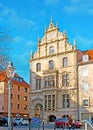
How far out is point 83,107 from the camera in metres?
59.7

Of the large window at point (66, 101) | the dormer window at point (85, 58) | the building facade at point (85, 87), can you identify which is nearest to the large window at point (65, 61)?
the building facade at point (85, 87)

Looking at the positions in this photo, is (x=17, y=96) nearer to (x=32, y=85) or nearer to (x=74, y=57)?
(x=32, y=85)

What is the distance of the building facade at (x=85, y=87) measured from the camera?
5909 centimetres

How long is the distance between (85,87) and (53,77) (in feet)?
25.1

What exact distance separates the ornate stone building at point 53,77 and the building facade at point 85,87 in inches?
41.7

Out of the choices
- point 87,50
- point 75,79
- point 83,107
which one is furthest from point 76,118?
point 87,50

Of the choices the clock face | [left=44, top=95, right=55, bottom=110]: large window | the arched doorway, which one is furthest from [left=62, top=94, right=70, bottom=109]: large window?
the clock face

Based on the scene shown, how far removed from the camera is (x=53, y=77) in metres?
64.3

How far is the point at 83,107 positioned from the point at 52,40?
16347 mm

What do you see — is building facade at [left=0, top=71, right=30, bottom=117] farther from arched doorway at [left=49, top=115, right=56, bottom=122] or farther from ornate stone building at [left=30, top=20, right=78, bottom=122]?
arched doorway at [left=49, top=115, right=56, bottom=122]

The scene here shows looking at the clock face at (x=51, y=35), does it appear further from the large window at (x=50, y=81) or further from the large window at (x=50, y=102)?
the large window at (x=50, y=102)

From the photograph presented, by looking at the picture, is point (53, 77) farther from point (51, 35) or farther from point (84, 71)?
point (51, 35)

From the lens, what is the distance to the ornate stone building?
61906 millimetres

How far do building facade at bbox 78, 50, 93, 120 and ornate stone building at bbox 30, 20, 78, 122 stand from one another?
106 centimetres
